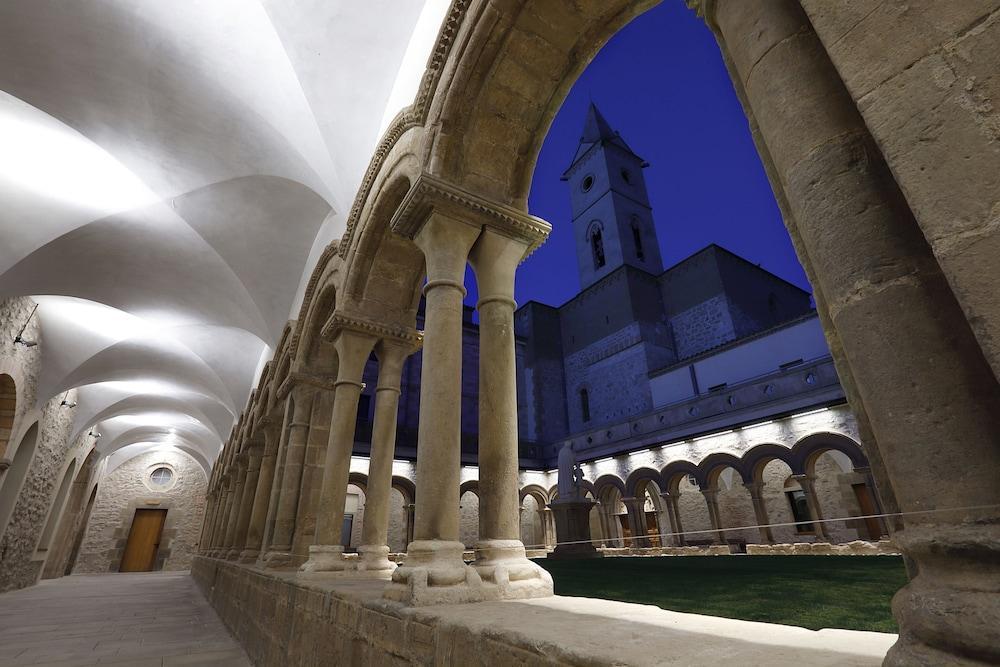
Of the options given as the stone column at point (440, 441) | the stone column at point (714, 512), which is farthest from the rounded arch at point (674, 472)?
the stone column at point (440, 441)

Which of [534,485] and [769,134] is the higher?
[534,485]

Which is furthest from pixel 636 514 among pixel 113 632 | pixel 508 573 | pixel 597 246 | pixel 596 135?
pixel 596 135

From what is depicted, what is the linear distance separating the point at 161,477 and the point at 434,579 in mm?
25239

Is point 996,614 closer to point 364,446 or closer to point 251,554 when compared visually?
point 251,554

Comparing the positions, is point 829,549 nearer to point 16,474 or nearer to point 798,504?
point 798,504

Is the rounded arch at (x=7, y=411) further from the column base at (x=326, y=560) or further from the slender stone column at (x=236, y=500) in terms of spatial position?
the column base at (x=326, y=560)

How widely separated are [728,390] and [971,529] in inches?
577

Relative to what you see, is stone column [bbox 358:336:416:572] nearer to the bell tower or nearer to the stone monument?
the stone monument

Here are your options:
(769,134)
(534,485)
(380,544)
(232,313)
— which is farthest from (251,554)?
(534,485)

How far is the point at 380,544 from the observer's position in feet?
14.3

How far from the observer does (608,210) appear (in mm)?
26703

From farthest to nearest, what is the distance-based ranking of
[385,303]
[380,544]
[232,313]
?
[232,313]
[385,303]
[380,544]

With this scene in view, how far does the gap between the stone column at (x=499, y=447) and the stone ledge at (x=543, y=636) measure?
230 mm

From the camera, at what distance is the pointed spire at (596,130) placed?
29.2 metres
